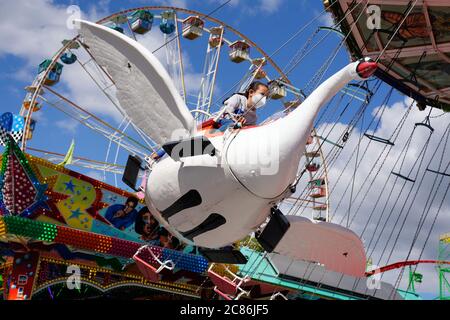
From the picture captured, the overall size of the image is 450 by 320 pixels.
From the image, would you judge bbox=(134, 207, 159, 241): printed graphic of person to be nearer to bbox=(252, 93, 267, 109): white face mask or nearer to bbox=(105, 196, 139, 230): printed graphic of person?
bbox=(105, 196, 139, 230): printed graphic of person

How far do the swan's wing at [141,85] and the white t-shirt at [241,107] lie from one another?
25.4 inches

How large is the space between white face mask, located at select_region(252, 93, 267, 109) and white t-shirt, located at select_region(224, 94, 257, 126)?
7cm

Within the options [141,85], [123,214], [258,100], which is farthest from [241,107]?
[123,214]

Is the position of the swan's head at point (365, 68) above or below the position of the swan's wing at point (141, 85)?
above

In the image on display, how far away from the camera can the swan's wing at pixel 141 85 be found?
5176 millimetres

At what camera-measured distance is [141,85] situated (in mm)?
5270

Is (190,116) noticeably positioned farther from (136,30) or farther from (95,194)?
(136,30)

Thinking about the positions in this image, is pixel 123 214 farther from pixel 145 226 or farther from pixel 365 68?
pixel 365 68

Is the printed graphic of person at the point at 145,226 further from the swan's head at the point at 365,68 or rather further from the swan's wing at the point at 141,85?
the swan's head at the point at 365,68

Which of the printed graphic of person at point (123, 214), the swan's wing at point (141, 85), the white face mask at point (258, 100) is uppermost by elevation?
the printed graphic of person at point (123, 214)

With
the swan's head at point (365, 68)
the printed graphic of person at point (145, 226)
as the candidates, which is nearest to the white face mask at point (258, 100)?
the swan's head at point (365, 68)

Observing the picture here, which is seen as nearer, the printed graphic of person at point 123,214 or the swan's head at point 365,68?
the swan's head at point 365,68

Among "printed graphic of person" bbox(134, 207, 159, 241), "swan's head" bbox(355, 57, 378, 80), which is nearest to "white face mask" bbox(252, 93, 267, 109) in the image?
"swan's head" bbox(355, 57, 378, 80)
